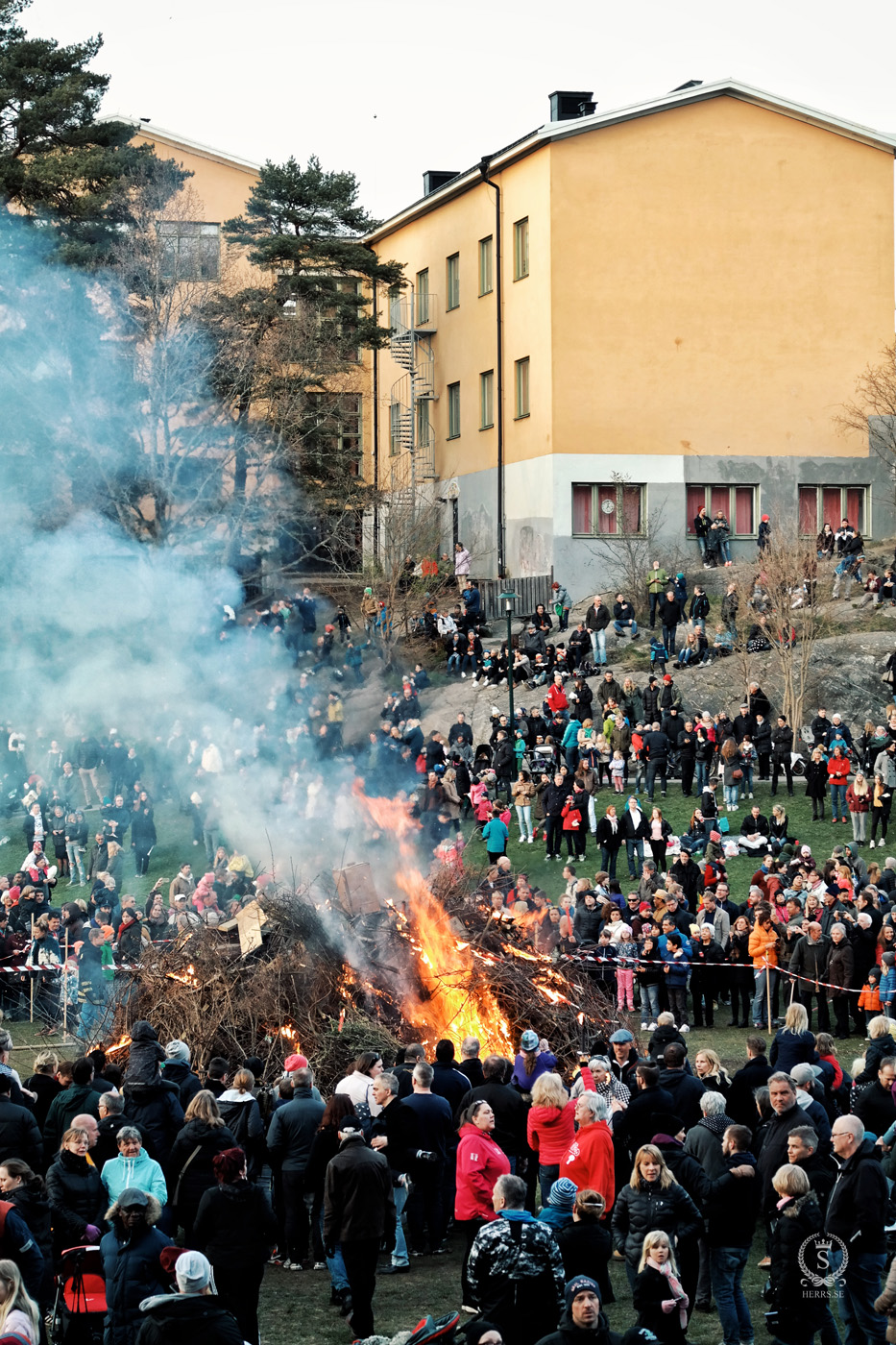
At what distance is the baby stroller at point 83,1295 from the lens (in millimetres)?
8320

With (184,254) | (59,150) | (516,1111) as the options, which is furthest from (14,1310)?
(59,150)

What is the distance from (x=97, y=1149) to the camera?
9.75 metres

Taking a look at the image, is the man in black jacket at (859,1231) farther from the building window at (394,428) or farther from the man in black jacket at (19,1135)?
the building window at (394,428)

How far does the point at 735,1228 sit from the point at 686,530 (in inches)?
1321

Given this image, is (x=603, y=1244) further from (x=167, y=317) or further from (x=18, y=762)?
(x=167, y=317)

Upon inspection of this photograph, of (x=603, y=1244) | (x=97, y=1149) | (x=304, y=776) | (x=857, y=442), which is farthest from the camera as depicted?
(x=857, y=442)

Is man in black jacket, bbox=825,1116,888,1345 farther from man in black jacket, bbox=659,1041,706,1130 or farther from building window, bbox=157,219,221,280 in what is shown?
building window, bbox=157,219,221,280

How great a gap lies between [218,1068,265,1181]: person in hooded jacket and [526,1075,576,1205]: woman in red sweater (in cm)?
176

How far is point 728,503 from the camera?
41688 millimetres

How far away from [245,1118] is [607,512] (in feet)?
105

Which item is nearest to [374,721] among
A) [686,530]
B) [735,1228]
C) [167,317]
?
[167,317]

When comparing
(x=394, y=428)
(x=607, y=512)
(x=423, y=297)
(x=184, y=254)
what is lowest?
(x=607, y=512)

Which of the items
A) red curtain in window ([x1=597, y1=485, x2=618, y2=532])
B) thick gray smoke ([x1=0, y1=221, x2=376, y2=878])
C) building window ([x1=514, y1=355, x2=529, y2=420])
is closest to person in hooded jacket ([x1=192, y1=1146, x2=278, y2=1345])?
thick gray smoke ([x1=0, y1=221, x2=376, y2=878])

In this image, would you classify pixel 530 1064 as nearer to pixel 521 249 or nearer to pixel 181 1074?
pixel 181 1074
